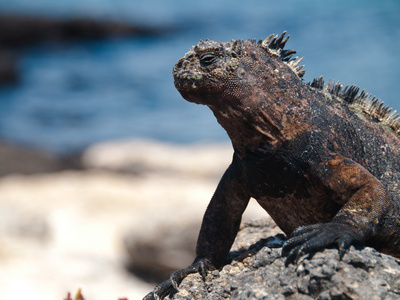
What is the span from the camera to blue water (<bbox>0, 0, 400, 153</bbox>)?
19906 mm

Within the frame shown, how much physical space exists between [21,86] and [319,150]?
2939 cm

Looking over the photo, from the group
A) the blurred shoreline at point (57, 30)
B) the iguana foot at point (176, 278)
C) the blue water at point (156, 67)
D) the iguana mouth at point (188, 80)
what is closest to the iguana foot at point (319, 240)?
the iguana foot at point (176, 278)

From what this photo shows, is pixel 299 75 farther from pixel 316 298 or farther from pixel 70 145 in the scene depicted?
pixel 70 145

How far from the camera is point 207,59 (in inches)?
106

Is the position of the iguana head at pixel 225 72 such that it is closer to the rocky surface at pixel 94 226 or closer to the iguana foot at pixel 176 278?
the iguana foot at pixel 176 278

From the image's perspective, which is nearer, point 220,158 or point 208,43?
point 208,43

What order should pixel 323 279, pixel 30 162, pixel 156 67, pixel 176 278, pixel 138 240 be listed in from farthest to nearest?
pixel 156 67 < pixel 30 162 < pixel 138 240 < pixel 176 278 < pixel 323 279

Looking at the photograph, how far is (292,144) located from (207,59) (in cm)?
61

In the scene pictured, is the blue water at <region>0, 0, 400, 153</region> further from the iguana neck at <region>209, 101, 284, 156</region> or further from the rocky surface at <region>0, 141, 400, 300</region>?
the iguana neck at <region>209, 101, 284, 156</region>

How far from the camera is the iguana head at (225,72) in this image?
104 inches

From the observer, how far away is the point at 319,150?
106 inches

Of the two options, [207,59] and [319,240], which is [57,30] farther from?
[319,240]

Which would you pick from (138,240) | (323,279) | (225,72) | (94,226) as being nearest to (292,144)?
Result: (225,72)

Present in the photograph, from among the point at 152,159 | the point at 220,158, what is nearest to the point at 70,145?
the point at 152,159
